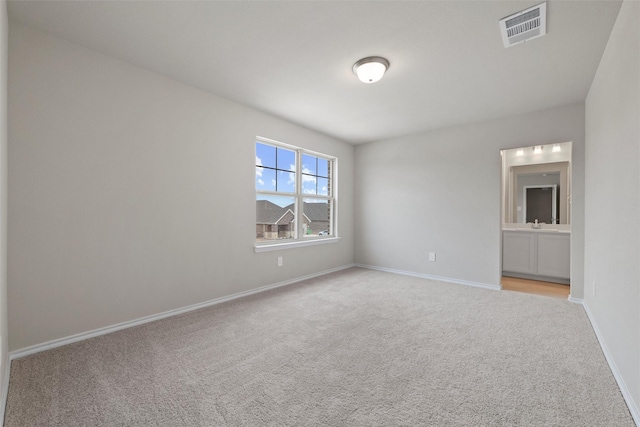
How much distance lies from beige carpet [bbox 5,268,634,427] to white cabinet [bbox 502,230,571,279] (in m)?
1.71

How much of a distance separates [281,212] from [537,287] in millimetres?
3980

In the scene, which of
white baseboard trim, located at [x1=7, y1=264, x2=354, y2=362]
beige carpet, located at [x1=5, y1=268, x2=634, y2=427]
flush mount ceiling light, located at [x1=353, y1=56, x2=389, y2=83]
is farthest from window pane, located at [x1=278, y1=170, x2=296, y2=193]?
flush mount ceiling light, located at [x1=353, y1=56, x2=389, y2=83]

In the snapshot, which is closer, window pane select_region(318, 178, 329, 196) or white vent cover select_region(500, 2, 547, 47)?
white vent cover select_region(500, 2, 547, 47)

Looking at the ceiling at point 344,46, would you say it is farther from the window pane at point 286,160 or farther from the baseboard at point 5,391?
the baseboard at point 5,391

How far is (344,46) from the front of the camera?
2.27 meters

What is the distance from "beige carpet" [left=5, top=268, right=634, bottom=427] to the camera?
147cm

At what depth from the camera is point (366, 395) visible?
1623 millimetres

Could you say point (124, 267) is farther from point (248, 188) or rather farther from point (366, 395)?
point (366, 395)

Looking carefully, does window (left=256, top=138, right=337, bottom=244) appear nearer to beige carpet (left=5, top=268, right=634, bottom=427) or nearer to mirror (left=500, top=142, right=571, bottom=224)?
beige carpet (left=5, top=268, right=634, bottom=427)

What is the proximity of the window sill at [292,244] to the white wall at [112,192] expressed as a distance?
8.5 inches

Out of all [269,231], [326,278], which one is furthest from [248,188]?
[326,278]

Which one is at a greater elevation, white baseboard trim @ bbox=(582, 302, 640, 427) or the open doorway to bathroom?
the open doorway to bathroom

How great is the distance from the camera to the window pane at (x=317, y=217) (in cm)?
460

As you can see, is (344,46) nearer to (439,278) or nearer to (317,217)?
(317,217)
